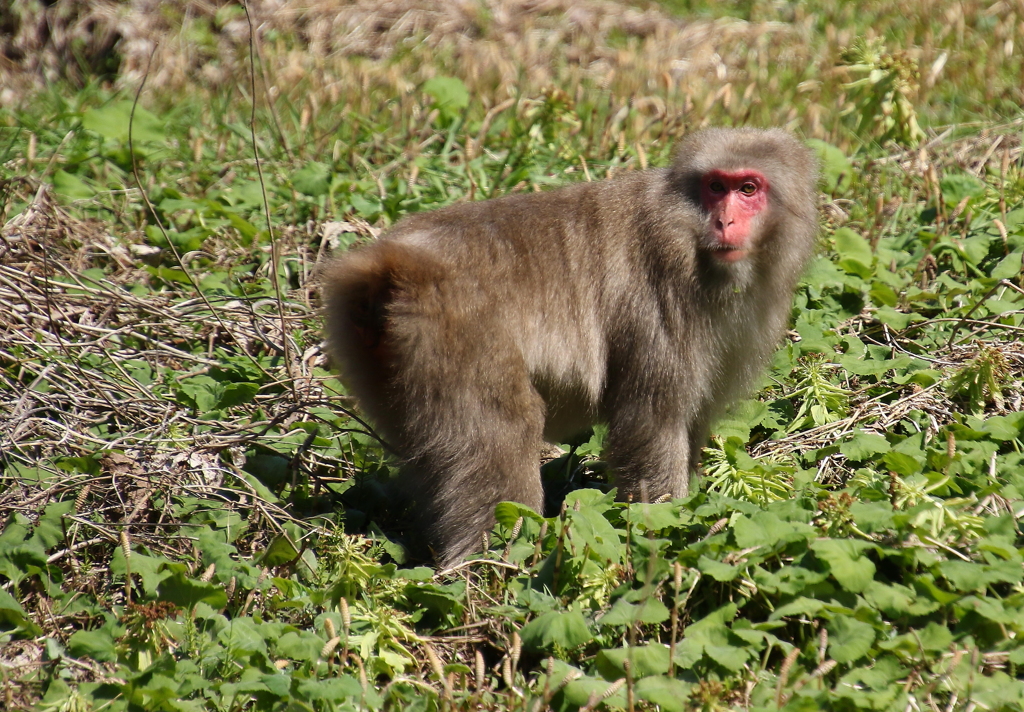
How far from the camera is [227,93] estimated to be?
25.4 ft

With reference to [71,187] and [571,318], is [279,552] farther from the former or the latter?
[71,187]

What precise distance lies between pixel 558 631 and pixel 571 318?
141 cm

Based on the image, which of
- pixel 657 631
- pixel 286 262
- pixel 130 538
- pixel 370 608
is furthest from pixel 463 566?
pixel 286 262

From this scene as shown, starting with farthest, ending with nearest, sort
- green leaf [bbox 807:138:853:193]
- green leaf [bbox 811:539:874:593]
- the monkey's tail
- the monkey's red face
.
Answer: green leaf [bbox 807:138:853:193], the monkey's red face, the monkey's tail, green leaf [bbox 811:539:874:593]

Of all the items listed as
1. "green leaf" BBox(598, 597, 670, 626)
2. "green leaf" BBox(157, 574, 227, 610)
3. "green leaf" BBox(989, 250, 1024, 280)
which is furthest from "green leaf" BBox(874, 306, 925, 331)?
"green leaf" BBox(157, 574, 227, 610)

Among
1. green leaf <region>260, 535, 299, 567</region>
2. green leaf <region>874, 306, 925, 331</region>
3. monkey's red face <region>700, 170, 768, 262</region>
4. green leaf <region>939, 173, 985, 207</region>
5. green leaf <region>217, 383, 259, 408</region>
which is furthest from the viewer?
green leaf <region>939, 173, 985, 207</region>

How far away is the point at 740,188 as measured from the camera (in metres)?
4.11

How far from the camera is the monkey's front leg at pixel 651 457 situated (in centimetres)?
414

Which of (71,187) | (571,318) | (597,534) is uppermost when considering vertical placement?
(71,187)

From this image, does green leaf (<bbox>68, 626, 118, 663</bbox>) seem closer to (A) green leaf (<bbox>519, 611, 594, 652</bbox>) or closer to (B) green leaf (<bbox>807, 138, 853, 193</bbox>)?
(A) green leaf (<bbox>519, 611, 594, 652</bbox>)

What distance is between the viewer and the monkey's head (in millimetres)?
4066

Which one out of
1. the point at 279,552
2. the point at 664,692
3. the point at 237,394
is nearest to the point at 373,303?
the point at 279,552

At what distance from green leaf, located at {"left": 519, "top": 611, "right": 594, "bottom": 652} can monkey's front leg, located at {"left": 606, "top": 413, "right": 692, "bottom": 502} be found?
3.31 ft

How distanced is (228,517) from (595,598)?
1.53 meters
